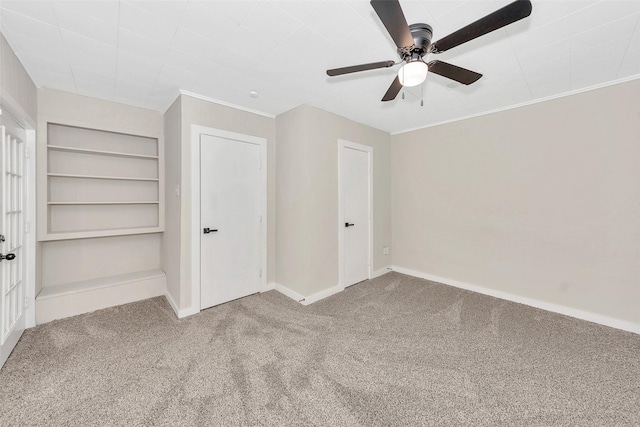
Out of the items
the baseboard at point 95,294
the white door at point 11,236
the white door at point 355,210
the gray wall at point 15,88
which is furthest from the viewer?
the white door at point 355,210

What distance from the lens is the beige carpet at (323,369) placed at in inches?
59.6

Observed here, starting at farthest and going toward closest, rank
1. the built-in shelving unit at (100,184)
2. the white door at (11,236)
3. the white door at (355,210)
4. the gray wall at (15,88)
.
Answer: the white door at (355,210), the built-in shelving unit at (100,184), the white door at (11,236), the gray wall at (15,88)

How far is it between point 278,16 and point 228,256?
2449mm

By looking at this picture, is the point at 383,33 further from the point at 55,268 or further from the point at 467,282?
the point at 55,268

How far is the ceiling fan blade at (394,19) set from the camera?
117 centimetres

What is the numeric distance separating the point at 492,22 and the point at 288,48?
52.5 inches

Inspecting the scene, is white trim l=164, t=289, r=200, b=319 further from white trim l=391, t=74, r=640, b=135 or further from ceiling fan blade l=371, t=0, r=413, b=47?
white trim l=391, t=74, r=640, b=135

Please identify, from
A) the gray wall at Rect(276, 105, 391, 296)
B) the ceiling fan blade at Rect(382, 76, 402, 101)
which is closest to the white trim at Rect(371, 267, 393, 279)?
the gray wall at Rect(276, 105, 391, 296)

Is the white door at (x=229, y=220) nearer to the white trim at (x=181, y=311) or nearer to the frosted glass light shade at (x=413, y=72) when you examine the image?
the white trim at (x=181, y=311)

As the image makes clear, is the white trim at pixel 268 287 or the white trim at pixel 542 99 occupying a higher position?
the white trim at pixel 542 99

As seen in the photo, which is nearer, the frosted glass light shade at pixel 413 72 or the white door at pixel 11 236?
the frosted glass light shade at pixel 413 72

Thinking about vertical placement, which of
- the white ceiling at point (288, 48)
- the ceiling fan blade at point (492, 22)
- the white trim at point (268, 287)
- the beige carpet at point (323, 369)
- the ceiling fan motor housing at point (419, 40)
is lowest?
the beige carpet at point (323, 369)

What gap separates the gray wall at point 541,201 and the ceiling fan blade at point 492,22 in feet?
7.63

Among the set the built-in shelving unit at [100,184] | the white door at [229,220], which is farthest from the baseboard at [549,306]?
the built-in shelving unit at [100,184]
